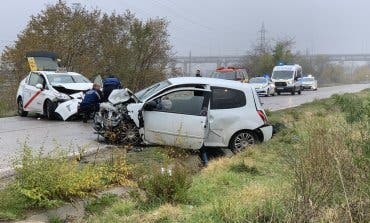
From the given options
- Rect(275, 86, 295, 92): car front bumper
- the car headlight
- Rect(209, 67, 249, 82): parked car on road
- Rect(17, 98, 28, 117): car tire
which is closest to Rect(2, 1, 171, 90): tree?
Rect(209, 67, 249, 82): parked car on road

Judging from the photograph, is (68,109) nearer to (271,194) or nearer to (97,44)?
(271,194)

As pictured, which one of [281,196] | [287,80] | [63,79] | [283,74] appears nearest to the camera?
[281,196]

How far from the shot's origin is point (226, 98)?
11.9m

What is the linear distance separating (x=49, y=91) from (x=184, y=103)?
8321 mm

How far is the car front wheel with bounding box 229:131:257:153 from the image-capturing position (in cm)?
1202

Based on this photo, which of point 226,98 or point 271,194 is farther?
→ point 226,98

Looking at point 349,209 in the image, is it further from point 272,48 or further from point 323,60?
point 323,60

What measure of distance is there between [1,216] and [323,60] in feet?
372

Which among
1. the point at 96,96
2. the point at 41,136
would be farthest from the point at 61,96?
the point at 41,136

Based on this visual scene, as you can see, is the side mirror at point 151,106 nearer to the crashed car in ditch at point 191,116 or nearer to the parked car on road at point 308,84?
the crashed car in ditch at point 191,116

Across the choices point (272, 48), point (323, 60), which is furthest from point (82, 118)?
point (323, 60)

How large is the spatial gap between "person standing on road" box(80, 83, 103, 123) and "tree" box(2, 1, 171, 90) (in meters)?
22.1

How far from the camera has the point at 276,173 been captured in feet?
29.7

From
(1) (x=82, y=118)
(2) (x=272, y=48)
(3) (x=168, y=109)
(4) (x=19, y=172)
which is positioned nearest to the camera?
(4) (x=19, y=172)
